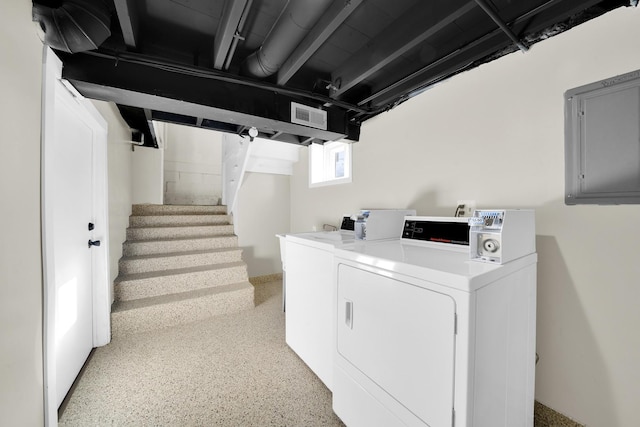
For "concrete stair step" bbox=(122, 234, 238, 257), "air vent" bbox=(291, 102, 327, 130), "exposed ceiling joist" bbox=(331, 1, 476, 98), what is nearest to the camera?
"exposed ceiling joist" bbox=(331, 1, 476, 98)

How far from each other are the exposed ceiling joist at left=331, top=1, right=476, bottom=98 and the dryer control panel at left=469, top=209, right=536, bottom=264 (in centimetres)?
102

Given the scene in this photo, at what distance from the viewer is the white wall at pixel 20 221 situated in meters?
0.84

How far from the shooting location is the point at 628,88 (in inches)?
42.0

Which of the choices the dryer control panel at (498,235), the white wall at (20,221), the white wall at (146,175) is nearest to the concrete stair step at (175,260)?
the white wall at (146,175)

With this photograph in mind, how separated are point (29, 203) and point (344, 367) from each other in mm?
1712

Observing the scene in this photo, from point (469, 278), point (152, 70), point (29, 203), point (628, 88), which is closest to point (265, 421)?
point (469, 278)

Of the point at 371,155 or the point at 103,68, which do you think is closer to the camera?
the point at 103,68

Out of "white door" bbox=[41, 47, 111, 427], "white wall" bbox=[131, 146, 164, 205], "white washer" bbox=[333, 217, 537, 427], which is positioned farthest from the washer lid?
"white wall" bbox=[131, 146, 164, 205]

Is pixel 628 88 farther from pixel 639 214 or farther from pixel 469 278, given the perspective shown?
pixel 469 278

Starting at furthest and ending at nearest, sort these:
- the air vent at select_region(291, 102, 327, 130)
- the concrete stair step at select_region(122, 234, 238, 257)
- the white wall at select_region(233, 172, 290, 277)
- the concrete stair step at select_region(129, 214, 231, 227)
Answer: the white wall at select_region(233, 172, 290, 277) → the concrete stair step at select_region(129, 214, 231, 227) → the concrete stair step at select_region(122, 234, 238, 257) → the air vent at select_region(291, 102, 327, 130)

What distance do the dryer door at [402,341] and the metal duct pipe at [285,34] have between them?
4.35ft

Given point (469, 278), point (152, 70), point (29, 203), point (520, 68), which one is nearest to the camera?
point (469, 278)

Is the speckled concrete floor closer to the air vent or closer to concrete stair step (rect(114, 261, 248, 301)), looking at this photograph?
concrete stair step (rect(114, 261, 248, 301))

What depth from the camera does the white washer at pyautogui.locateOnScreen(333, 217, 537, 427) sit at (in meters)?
0.84
